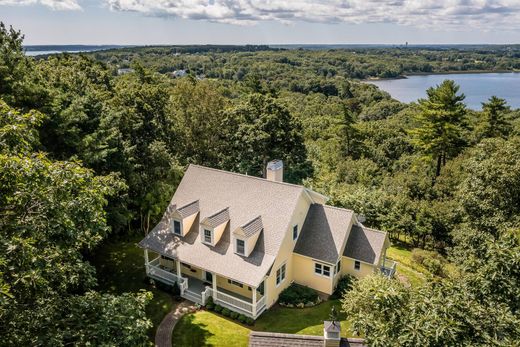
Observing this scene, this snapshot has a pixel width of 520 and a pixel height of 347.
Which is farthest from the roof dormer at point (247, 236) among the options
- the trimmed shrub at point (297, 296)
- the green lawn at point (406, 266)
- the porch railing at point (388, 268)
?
the green lawn at point (406, 266)

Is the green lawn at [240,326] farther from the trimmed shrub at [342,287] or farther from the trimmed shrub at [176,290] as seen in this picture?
the trimmed shrub at [176,290]

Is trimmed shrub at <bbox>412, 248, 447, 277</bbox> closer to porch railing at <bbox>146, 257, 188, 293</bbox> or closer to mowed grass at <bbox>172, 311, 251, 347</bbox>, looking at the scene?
mowed grass at <bbox>172, 311, 251, 347</bbox>

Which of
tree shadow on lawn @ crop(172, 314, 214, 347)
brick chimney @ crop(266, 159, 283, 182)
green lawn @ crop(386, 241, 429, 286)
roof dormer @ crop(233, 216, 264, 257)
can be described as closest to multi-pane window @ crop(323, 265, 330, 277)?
roof dormer @ crop(233, 216, 264, 257)

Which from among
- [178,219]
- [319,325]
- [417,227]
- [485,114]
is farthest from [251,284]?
[485,114]

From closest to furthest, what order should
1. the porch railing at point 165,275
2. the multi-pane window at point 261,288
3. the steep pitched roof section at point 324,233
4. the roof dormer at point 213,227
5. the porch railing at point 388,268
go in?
the multi-pane window at point 261,288 → the roof dormer at point 213,227 → the steep pitched roof section at point 324,233 → the porch railing at point 165,275 → the porch railing at point 388,268

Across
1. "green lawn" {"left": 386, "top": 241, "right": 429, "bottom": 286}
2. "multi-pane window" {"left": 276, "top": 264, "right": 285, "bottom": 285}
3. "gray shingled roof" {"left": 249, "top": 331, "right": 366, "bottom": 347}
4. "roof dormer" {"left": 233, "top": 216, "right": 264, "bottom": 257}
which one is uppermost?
"roof dormer" {"left": 233, "top": 216, "right": 264, "bottom": 257}

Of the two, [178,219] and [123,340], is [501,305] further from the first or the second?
[178,219]

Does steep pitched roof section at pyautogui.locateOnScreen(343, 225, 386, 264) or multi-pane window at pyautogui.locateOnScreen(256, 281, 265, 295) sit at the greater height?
steep pitched roof section at pyautogui.locateOnScreen(343, 225, 386, 264)
